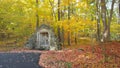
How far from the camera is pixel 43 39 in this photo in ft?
83.3

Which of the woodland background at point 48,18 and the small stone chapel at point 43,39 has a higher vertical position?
the woodland background at point 48,18

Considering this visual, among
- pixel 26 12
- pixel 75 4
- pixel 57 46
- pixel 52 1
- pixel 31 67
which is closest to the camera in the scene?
pixel 31 67

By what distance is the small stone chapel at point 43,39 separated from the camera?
24.8 metres

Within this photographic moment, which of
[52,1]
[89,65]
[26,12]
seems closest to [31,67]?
[89,65]

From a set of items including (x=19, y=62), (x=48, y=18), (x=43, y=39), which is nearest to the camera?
(x=19, y=62)

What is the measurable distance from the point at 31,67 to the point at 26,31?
71.1 feet

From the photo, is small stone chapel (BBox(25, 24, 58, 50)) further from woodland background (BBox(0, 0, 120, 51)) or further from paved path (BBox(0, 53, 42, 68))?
paved path (BBox(0, 53, 42, 68))

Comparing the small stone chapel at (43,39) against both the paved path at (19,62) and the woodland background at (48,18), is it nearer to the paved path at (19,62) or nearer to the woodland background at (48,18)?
the woodland background at (48,18)

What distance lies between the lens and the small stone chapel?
81.4 feet

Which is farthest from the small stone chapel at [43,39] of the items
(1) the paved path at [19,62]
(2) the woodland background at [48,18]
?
(1) the paved path at [19,62]

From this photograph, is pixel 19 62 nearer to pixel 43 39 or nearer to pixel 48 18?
pixel 43 39

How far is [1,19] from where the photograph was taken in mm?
30625

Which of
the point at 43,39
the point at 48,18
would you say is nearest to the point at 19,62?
the point at 43,39

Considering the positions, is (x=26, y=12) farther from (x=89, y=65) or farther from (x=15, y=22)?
(x=89, y=65)
